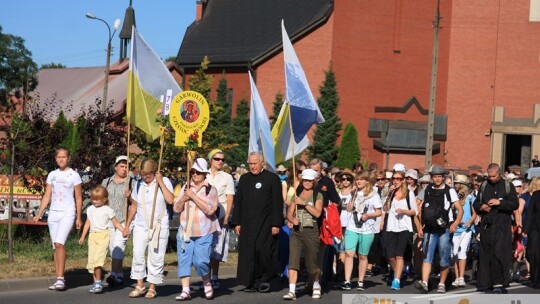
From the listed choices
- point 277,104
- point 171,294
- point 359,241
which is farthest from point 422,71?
point 171,294

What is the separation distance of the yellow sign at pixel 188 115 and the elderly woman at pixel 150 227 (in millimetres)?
1455

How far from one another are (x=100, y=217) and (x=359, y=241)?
4.29 meters

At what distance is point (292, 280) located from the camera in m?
15.6

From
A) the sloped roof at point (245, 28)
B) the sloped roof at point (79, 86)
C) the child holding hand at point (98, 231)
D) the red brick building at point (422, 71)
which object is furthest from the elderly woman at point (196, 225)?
the sloped roof at point (79, 86)

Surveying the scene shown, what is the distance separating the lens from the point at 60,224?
1505cm

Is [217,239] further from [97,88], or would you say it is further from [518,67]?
[97,88]

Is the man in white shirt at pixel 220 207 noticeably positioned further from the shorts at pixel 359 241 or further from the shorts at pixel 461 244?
the shorts at pixel 461 244

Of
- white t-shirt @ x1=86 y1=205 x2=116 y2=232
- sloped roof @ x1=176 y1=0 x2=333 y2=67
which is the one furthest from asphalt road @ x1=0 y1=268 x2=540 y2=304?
sloped roof @ x1=176 y1=0 x2=333 y2=67

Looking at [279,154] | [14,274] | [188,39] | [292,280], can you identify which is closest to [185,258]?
[292,280]

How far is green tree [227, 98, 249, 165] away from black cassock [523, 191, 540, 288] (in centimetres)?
4198

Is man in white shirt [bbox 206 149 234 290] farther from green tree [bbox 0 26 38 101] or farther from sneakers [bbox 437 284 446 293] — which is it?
green tree [bbox 0 26 38 101]

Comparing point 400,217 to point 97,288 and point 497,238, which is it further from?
point 97,288

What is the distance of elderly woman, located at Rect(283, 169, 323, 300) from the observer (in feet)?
51.5

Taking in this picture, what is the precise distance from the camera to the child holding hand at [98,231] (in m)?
15.0
